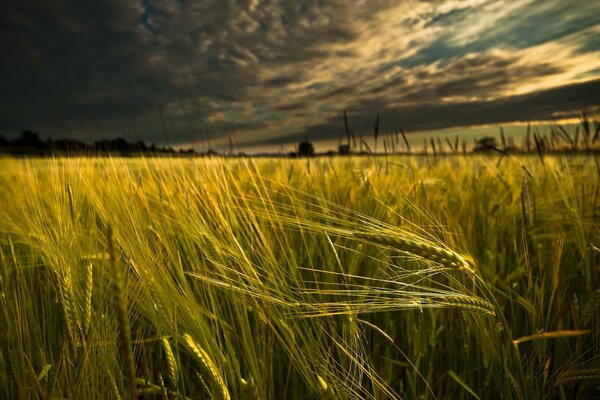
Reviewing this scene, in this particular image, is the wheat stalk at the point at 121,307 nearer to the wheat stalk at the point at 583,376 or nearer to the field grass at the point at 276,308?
the field grass at the point at 276,308

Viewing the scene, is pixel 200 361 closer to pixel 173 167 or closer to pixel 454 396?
pixel 454 396

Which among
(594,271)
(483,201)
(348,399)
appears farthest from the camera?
(483,201)

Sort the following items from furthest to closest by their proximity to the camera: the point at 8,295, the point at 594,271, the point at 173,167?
the point at 173,167, the point at 594,271, the point at 8,295

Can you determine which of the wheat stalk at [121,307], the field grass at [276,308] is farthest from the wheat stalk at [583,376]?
the wheat stalk at [121,307]

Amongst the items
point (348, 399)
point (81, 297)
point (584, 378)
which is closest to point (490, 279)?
point (584, 378)

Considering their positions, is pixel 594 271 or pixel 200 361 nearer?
pixel 200 361

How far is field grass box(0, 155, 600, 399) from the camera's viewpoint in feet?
2.02

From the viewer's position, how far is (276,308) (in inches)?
27.0

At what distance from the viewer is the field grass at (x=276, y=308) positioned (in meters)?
0.62

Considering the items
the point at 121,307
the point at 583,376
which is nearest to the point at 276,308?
the point at 121,307

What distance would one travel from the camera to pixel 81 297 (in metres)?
0.75

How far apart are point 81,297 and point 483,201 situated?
5.86 ft

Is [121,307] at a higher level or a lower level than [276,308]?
higher

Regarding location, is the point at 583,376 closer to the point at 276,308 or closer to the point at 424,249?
the point at 424,249
